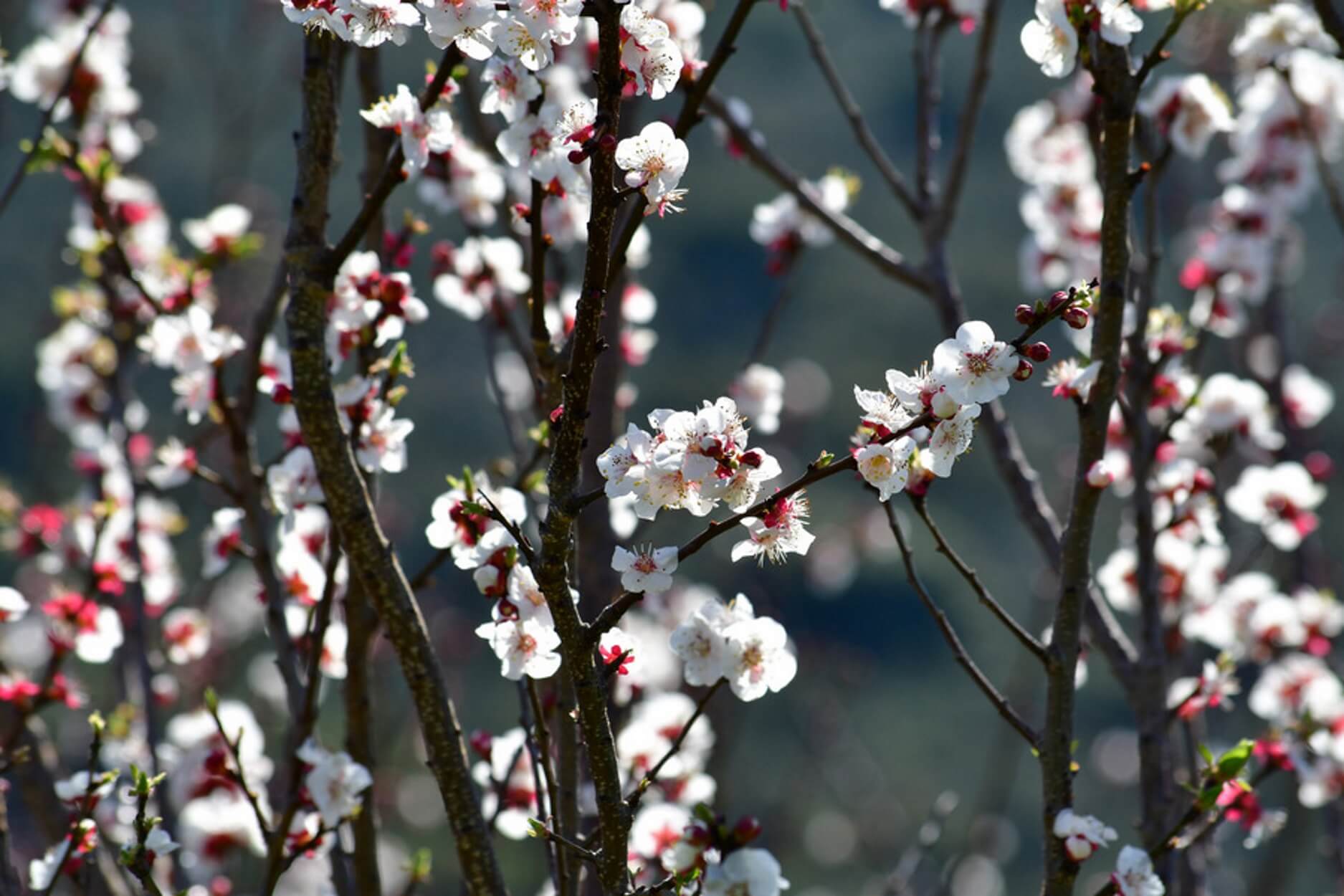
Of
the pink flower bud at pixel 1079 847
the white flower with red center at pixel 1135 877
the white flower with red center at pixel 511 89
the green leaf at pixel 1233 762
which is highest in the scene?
the white flower with red center at pixel 511 89

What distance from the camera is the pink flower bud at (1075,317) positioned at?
3.67ft

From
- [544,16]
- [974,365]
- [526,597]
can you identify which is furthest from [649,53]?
[526,597]

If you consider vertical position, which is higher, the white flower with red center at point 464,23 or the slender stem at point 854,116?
the slender stem at point 854,116

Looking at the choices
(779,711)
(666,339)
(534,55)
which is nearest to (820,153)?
(666,339)

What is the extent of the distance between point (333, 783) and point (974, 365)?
989 mm

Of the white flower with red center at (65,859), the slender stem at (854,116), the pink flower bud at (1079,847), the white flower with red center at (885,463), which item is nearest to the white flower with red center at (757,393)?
the slender stem at (854,116)

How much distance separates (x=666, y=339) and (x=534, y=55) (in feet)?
45.9

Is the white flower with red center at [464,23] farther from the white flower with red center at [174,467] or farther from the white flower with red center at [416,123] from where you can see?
the white flower with red center at [174,467]

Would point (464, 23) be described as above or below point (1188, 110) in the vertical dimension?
below

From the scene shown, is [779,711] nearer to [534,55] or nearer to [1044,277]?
[1044,277]

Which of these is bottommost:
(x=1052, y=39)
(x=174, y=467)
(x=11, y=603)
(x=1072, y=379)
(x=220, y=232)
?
(x=1072, y=379)

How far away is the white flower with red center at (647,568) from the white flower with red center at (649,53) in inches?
16.6

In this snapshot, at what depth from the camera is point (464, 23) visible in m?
1.16

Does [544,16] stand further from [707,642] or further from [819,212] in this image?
[819,212]
